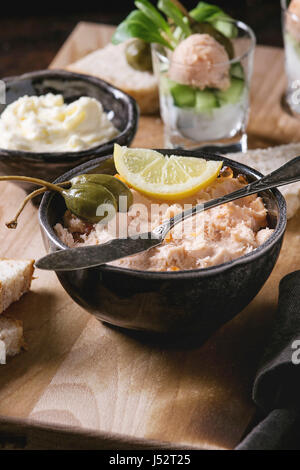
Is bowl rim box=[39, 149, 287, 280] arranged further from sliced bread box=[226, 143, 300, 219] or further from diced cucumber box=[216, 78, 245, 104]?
diced cucumber box=[216, 78, 245, 104]

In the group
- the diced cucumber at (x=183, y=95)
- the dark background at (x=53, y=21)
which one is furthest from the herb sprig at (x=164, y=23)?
the dark background at (x=53, y=21)

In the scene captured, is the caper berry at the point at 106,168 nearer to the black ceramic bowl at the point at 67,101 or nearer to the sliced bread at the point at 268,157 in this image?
the black ceramic bowl at the point at 67,101

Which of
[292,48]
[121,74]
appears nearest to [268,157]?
[292,48]

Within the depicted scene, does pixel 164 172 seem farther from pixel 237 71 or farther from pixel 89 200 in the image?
pixel 237 71

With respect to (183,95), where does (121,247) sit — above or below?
above

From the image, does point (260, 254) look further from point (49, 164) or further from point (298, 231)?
point (49, 164)

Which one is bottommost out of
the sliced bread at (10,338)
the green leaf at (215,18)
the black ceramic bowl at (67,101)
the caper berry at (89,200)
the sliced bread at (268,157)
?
the sliced bread at (268,157)

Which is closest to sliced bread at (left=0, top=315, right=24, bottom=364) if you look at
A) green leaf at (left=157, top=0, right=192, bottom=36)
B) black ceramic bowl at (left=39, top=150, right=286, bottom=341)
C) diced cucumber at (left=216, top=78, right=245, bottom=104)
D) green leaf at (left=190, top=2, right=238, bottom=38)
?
black ceramic bowl at (left=39, top=150, right=286, bottom=341)
